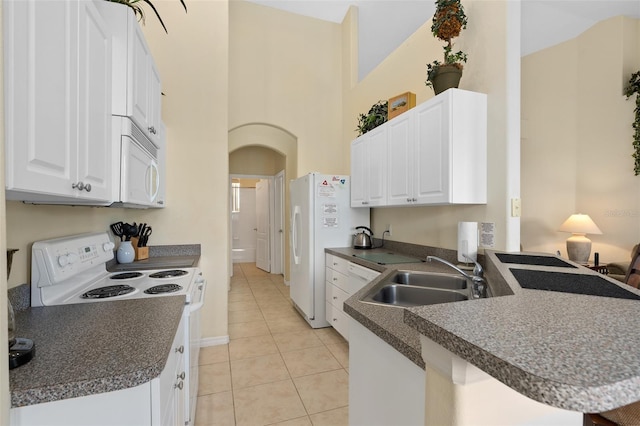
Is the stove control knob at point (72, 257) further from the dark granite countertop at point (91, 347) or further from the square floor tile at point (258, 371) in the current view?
the square floor tile at point (258, 371)

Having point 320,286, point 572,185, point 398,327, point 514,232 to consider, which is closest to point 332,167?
point 320,286

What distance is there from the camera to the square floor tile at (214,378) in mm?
2293

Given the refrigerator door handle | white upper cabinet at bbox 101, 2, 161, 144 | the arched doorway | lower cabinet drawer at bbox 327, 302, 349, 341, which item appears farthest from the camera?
the arched doorway

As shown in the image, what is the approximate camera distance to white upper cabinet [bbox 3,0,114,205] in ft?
2.47

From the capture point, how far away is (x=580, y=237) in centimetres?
383

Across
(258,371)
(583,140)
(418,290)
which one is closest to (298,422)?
(258,371)

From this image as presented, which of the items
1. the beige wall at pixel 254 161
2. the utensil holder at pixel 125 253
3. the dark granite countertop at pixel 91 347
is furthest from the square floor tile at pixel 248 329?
the beige wall at pixel 254 161

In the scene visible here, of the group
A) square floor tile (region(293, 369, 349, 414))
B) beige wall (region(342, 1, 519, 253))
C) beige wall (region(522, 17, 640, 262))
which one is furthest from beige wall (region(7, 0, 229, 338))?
beige wall (region(522, 17, 640, 262))

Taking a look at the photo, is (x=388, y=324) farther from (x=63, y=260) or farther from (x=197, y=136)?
(x=197, y=136)

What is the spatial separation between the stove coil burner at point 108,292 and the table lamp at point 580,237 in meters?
4.69

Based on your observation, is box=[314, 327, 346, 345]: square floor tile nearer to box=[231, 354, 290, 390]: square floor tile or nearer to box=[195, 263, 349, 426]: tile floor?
box=[195, 263, 349, 426]: tile floor

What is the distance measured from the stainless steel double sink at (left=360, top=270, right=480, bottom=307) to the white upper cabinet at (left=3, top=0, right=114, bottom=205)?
1.27 meters

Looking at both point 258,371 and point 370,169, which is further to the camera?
point 370,169

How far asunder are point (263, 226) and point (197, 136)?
3.98m
